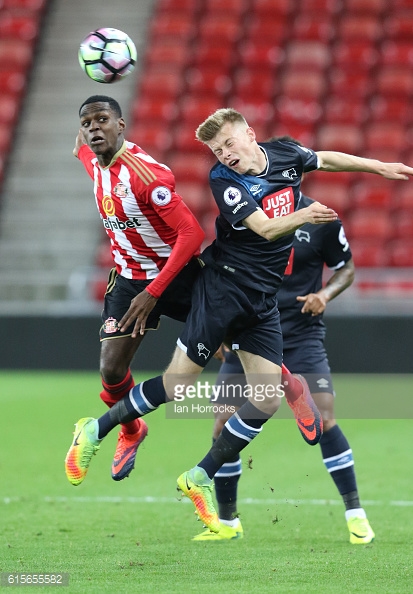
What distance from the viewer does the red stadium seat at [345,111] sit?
645 inches

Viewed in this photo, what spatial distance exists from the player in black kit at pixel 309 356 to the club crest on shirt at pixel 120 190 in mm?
1090

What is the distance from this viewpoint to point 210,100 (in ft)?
55.5

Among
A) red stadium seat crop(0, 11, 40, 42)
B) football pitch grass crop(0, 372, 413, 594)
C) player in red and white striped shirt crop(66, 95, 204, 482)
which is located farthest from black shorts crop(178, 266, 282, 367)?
red stadium seat crop(0, 11, 40, 42)

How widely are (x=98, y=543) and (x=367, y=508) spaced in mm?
2056

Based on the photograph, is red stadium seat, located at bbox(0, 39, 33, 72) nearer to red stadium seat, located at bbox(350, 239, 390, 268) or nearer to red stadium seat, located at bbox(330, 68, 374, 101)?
red stadium seat, located at bbox(330, 68, 374, 101)

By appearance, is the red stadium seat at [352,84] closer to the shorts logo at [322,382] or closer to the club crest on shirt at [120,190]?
the shorts logo at [322,382]

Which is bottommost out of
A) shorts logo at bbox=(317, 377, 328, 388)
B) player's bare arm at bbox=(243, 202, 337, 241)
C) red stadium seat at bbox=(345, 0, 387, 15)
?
shorts logo at bbox=(317, 377, 328, 388)

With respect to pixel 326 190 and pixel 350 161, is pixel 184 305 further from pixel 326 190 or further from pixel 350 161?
pixel 326 190

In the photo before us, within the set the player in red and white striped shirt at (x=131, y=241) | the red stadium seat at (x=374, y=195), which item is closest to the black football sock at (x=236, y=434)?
the player in red and white striped shirt at (x=131, y=241)

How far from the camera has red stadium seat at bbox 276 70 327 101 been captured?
16750mm

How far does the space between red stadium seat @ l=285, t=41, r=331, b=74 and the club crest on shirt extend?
38.9 ft

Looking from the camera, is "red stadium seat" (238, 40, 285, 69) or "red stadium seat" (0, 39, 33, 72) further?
"red stadium seat" (0, 39, 33, 72)

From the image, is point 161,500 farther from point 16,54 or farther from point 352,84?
point 16,54

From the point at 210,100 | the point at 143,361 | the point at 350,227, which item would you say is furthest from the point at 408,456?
the point at 210,100
